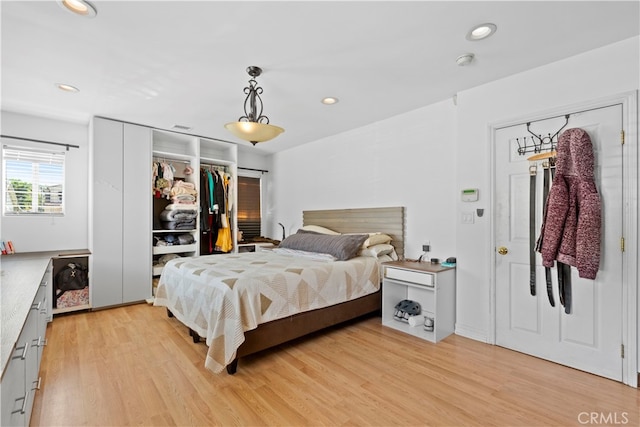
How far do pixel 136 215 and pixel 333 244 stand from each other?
2.73 meters

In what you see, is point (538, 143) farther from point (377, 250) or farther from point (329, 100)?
point (329, 100)

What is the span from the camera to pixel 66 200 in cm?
407

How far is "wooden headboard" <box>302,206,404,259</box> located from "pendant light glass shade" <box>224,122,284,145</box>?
194cm

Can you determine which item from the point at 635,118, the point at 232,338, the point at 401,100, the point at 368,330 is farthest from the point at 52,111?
the point at 635,118

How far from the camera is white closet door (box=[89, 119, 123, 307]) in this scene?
3801 mm

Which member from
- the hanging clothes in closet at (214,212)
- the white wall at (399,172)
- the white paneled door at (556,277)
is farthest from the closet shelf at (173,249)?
the white paneled door at (556,277)

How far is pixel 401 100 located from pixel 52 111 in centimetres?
417

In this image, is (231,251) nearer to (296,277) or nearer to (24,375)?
(296,277)

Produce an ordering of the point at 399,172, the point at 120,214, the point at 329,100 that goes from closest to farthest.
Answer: the point at 329,100 → the point at 399,172 → the point at 120,214

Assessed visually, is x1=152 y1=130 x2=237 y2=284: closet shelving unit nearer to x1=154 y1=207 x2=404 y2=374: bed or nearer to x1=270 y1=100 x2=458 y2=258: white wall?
x1=154 y1=207 x2=404 y2=374: bed

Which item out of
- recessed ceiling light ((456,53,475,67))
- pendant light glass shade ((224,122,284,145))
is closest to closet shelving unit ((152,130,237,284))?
pendant light glass shade ((224,122,284,145))

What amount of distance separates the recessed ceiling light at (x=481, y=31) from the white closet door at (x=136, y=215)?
402cm

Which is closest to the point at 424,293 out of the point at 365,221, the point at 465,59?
the point at 365,221

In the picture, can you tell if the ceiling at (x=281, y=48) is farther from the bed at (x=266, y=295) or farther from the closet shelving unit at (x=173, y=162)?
the bed at (x=266, y=295)
